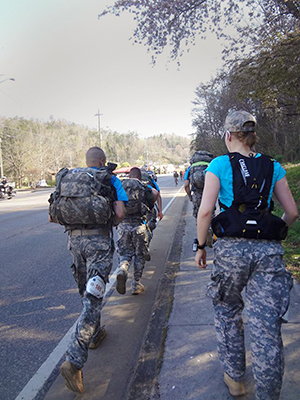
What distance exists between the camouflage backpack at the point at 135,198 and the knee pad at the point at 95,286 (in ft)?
6.02

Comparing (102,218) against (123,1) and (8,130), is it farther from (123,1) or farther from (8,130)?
(8,130)

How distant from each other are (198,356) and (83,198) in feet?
5.62

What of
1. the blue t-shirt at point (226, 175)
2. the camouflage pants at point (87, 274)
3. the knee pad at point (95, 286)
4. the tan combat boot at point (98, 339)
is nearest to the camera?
the blue t-shirt at point (226, 175)

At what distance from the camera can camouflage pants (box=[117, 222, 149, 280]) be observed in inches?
183

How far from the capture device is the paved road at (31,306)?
310 cm

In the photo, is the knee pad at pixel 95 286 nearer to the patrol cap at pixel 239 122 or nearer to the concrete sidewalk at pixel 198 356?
the concrete sidewalk at pixel 198 356

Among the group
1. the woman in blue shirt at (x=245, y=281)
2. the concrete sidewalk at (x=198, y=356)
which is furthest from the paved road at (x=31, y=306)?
the woman in blue shirt at (x=245, y=281)

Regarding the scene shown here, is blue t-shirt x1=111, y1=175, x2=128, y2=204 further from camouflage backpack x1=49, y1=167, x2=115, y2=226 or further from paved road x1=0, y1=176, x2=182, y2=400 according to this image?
paved road x1=0, y1=176, x2=182, y2=400

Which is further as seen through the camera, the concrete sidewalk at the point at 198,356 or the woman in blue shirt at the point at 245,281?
the concrete sidewalk at the point at 198,356

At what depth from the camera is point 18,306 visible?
441 cm

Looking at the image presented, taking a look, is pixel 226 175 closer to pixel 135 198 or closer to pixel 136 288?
pixel 135 198

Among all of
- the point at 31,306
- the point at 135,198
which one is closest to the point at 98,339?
the point at 31,306

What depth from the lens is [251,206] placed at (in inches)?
85.3

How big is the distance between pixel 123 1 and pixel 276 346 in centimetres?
1090
